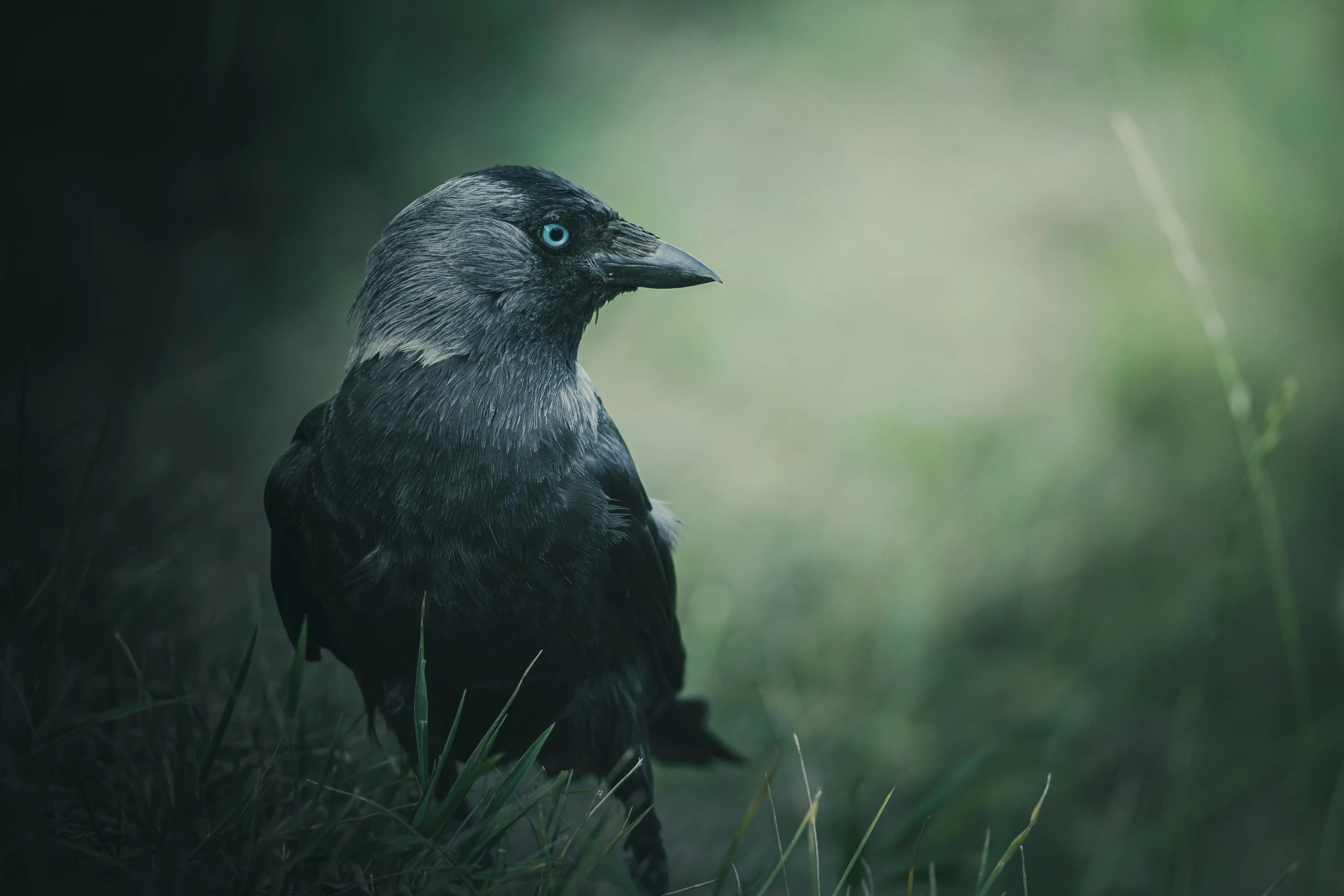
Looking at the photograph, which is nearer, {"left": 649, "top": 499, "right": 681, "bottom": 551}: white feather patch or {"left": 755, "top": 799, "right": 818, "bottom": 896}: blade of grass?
{"left": 755, "top": 799, "right": 818, "bottom": 896}: blade of grass

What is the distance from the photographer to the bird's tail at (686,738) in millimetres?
2580

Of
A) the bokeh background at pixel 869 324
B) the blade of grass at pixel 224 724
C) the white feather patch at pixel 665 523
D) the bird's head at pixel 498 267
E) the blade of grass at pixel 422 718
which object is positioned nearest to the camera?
the blade of grass at pixel 224 724

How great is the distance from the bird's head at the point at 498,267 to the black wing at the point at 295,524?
8.7 inches

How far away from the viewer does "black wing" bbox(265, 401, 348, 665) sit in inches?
72.6

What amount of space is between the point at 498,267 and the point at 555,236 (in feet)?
0.47

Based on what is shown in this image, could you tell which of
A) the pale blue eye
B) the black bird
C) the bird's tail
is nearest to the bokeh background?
the bird's tail

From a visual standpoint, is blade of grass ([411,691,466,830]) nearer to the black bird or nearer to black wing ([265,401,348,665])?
the black bird

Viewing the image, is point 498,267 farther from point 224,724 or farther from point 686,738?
point 686,738

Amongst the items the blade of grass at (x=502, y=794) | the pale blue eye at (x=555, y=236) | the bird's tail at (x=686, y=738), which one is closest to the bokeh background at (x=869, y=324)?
the bird's tail at (x=686, y=738)

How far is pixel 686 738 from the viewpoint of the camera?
264cm

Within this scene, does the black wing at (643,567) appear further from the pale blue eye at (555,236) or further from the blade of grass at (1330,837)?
the blade of grass at (1330,837)

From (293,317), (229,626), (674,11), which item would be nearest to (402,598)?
(229,626)

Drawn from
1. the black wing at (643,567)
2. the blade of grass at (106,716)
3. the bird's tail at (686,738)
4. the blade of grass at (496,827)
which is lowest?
the bird's tail at (686,738)

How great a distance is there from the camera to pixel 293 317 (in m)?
4.45
